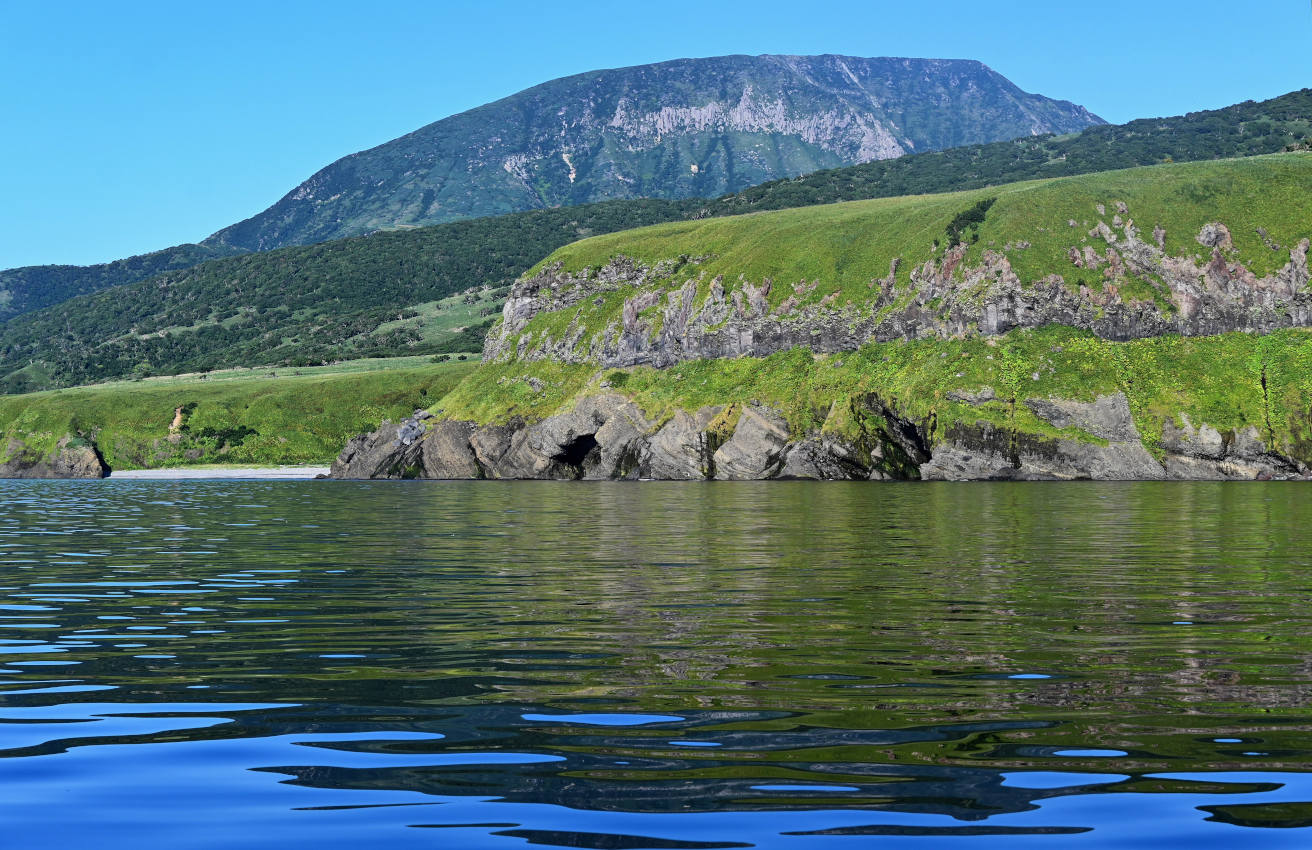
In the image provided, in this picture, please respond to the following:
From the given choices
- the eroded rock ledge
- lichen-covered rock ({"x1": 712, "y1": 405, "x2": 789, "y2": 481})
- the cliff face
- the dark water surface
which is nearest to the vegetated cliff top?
the cliff face

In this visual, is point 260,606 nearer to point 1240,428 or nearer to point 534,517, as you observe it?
point 534,517

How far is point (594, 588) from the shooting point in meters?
32.0

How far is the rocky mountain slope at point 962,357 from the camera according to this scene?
13675 cm

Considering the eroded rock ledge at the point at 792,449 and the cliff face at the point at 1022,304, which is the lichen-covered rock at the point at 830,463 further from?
the cliff face at the point at 1022,304

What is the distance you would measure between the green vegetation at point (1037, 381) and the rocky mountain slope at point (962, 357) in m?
0.31

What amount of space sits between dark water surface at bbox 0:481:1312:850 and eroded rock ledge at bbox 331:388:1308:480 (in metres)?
97.3

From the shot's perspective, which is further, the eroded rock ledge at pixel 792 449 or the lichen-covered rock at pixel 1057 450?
the eroded rock ledge at pixel 792 449

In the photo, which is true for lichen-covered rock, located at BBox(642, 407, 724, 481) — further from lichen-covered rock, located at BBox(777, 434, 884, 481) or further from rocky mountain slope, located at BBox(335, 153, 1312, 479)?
lichen-covered rock, located at BBox(777, 434, 884, 481)

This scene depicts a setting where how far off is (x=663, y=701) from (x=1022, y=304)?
14694 cm

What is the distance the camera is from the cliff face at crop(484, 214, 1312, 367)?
494 feet

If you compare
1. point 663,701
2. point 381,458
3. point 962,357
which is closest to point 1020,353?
point 962,357

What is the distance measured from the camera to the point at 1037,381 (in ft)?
469

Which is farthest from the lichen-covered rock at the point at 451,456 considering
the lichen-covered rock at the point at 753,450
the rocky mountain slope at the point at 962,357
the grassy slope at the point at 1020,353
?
the lichen-covered rock at the point at 753,450

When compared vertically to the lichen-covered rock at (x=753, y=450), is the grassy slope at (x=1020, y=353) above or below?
above
